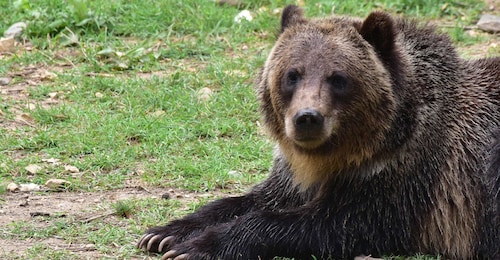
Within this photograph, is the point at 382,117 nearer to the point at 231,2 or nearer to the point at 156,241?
the point at 156,241

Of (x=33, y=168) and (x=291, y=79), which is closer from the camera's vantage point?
(x=291, y=79)

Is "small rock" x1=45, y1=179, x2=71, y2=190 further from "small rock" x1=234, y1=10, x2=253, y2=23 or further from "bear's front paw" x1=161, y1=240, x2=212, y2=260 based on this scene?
"small rock" x1=234, y1=10, x2=253, y2=23

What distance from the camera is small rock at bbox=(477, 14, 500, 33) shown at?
11.3 meters

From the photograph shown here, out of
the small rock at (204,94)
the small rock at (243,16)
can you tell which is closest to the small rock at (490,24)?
the small rock at (243,16)

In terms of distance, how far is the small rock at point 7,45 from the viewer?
11219mm

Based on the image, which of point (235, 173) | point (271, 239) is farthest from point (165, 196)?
point (271, 239)

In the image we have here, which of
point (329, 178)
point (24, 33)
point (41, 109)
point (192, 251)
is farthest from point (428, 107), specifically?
point (24, 33)

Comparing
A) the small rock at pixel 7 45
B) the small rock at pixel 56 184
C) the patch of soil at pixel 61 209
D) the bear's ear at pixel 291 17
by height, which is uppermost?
the bear's ear at pixel 291 17

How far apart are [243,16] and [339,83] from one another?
5802 millimetres

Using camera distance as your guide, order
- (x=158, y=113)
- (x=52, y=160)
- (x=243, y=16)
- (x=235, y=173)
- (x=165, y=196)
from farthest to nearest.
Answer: (x=243, y=16), (x=158, y=113), (x=52, y=160), (x=235, y=173), (x=165, y=196)

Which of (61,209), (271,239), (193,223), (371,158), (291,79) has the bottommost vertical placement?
(61,209)

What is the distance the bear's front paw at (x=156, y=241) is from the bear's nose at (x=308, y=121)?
3.93 ft

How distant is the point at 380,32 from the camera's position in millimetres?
6387

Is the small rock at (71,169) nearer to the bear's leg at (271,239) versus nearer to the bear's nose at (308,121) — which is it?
the bear's leg at (271,239)
